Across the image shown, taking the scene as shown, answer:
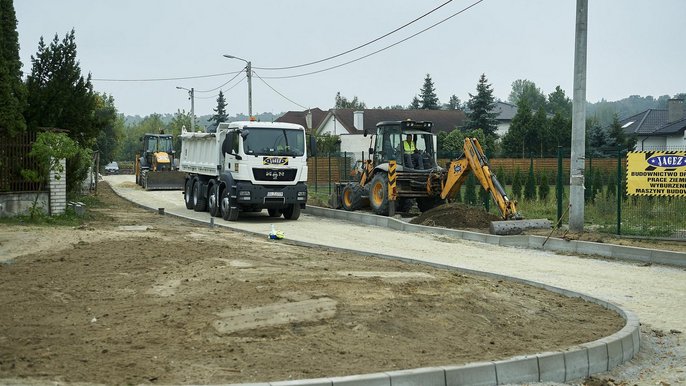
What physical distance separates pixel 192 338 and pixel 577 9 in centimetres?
1497

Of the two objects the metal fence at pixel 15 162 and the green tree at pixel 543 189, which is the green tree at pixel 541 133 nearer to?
the green tree at pixel 543 189

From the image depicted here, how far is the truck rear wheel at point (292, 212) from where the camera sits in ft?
82.7

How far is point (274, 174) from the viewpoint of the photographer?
2397 cm

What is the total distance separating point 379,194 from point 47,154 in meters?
10.2

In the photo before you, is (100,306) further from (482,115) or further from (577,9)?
(482,115)

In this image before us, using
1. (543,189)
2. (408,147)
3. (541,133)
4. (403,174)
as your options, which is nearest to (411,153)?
(408,147)

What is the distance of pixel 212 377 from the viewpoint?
21.2 ft

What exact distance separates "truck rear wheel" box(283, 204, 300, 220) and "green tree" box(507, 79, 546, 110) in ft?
397

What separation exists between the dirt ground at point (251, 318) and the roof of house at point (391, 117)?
6510 cm

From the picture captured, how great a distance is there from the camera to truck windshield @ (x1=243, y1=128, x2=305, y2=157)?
939 inches

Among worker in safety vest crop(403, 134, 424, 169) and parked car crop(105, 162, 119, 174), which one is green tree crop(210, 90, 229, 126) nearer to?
parked car crop(105, 162, 119, 174)

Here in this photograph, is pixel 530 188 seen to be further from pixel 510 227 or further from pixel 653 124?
pixel 653 124

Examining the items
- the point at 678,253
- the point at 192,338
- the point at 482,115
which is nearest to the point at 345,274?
the point at 192,338

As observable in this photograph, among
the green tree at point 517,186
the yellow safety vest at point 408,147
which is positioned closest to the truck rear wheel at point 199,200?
the yellow safety vest at point 408,147
